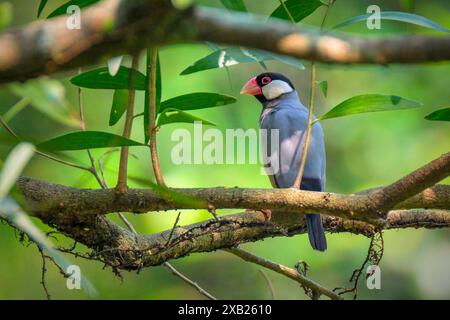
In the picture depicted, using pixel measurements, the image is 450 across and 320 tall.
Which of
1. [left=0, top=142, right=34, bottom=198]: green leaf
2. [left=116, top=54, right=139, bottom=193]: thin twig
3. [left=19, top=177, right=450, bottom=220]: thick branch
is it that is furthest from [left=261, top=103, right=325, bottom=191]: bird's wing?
[left=0, top=142, right=34, bottom=198]: green leaf

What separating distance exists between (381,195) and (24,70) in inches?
43.0

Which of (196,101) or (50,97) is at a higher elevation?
(196,101)

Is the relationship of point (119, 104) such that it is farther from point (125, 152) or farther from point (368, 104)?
point (368, 104)

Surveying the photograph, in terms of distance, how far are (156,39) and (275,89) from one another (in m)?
3.35


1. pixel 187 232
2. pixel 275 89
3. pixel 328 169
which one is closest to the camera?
pixel 187 232

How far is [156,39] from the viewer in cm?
90

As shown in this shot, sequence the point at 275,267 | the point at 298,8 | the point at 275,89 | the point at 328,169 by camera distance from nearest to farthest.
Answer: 1. the point at 298,8
2. the point at 275,267
3. the point at 275,89
4. the point at 328,169

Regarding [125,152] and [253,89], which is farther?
[253,89]

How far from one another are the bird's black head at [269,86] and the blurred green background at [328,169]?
297mm

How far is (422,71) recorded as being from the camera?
488 centimetres

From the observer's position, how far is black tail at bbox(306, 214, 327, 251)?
2502 mm

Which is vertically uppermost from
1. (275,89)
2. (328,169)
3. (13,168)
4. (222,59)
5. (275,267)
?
(275,89)

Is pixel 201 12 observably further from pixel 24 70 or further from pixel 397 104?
pixel 397 104

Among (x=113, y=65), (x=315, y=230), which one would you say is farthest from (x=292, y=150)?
(x=113, y=65)
